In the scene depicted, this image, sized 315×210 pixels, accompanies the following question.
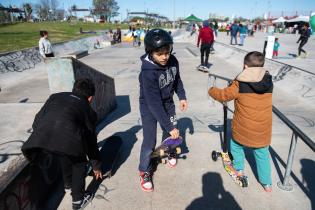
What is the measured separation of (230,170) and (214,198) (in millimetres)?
547

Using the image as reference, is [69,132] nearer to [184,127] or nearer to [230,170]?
[230,170]

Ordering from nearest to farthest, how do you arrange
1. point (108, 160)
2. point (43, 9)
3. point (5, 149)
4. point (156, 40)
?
1. point (156, 40)
2. point (5, 149)
3. point (108, 160)
4. point (43, 9)

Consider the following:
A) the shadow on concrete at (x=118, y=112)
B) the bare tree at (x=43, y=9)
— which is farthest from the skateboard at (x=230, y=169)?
the bare tree at (x=43, y=9)

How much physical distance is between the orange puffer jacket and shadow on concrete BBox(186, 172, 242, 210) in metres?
0.69

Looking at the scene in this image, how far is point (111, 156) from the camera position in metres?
3.61

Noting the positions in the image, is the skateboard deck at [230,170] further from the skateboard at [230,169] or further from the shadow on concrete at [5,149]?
the shadow on concrete at [5,149]

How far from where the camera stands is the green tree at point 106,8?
93.4 m

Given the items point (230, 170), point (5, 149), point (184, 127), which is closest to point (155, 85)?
point (230, 170)

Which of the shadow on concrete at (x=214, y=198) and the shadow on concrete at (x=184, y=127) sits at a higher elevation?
the shadow on concrete at (x=214, y=198)

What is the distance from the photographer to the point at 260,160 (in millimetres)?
2986

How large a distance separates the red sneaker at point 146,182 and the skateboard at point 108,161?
1.53 ft

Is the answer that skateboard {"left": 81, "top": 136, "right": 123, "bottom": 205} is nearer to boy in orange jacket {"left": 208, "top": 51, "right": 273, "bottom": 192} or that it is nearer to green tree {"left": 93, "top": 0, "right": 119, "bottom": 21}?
boy in orange jacket {"left": 208, "top": 51, "right": 273, "bottom": 192}

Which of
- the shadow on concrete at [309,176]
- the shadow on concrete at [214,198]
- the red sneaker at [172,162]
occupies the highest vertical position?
the red sneaker at [172,162]

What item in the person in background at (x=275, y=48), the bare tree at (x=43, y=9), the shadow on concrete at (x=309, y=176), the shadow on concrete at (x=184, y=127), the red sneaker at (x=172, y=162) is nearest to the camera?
the shadow on concrete at (x=309, y=176)
